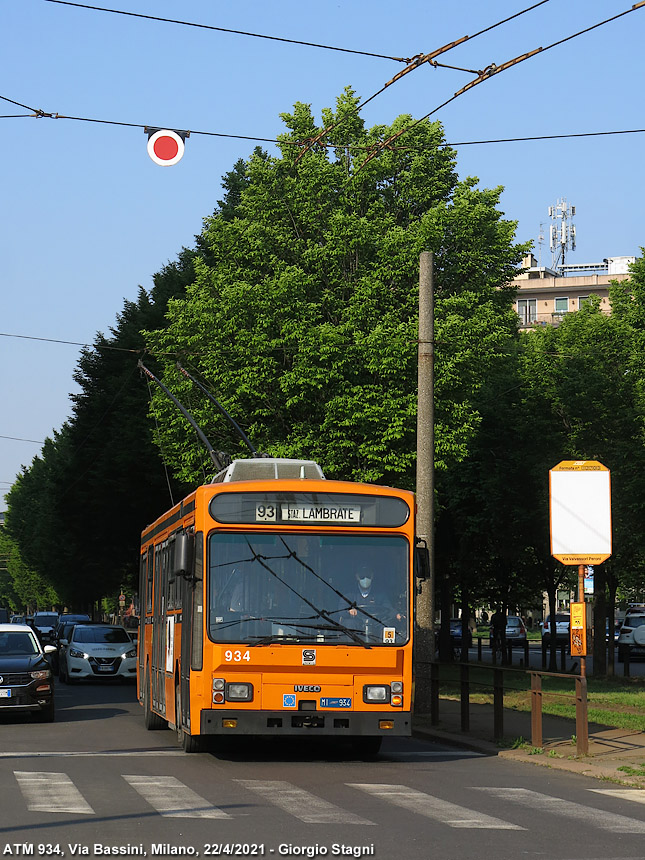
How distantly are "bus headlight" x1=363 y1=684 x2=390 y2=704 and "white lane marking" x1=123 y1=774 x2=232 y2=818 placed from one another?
238 centimetres

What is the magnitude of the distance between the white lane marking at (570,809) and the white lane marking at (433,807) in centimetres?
64

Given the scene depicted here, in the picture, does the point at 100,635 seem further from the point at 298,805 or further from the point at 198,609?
the point at 298,805

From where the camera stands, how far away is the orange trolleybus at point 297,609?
14.2m

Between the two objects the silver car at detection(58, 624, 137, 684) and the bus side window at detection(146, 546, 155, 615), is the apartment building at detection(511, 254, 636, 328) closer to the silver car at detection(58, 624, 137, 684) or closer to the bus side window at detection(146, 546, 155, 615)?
the silver car at detection(58, 624, 137, 684)

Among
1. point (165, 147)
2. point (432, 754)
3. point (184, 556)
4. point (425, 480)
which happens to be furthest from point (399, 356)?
point (184, 556)

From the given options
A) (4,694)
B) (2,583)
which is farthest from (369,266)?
(2,583)

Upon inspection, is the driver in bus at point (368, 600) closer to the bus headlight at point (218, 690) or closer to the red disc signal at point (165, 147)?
the bus headlight at point (218, 690)

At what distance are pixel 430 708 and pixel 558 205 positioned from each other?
3783 inches

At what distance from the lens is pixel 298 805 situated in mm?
10867

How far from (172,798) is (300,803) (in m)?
1.08

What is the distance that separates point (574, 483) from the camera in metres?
15.5

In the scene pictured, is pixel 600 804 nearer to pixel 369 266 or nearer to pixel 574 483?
pixel 574 483

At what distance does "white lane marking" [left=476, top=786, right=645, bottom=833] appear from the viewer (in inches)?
398

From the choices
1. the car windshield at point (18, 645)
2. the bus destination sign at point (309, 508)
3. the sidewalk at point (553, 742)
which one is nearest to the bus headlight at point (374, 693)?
the bus destination sign at point (309, 508)
